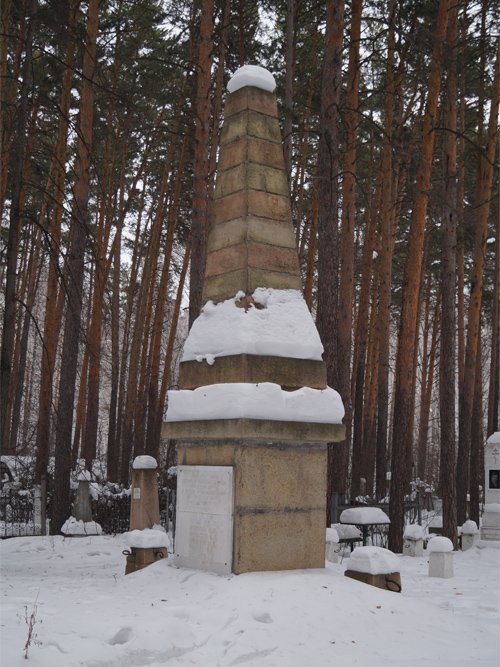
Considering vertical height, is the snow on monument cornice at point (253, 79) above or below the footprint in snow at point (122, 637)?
above

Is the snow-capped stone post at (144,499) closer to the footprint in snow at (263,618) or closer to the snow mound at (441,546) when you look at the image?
the snow mound at (441,546)

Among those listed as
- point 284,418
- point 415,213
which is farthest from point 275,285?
point 415,213

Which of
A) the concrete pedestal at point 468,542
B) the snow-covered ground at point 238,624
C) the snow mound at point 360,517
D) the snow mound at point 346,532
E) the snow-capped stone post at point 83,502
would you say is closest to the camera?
the snow-covered ground at point 238,624

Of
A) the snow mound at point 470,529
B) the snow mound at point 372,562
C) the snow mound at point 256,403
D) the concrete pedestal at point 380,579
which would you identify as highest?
the snow mound at point 256,403

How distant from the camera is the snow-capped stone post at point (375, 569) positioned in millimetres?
6277

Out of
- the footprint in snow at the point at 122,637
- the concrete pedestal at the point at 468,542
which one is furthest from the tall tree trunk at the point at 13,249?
the concrete pedestal at the point at 468,542

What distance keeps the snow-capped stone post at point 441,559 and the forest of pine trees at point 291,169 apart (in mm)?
2047

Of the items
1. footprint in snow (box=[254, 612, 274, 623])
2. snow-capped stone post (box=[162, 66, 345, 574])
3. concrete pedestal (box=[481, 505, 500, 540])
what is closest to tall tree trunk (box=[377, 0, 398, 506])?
concrete pedestal (box=[481, 505, 500, 540])

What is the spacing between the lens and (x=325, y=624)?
486 centimetres

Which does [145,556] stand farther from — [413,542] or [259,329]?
[413,542]

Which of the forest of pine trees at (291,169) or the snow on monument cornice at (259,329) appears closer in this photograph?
the snow on monument cornice at (259,329)

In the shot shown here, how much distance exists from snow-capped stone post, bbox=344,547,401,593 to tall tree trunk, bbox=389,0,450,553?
5990 mm

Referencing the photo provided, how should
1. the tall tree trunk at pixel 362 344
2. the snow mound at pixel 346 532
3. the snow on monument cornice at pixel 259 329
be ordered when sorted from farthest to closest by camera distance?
the tall tree trunk at pixel 362 344 < the snow mound at pixel 346 532 < the snow on monument cornice at pixel 259 329

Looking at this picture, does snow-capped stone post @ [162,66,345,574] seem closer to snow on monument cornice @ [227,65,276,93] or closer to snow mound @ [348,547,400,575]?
snow on monument cornice @ [227,65,276,93]
